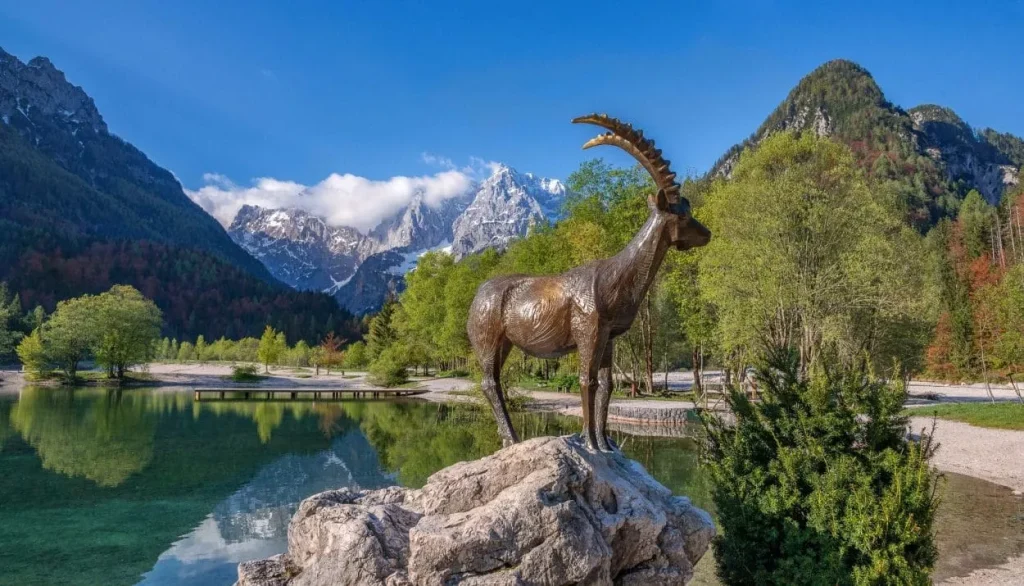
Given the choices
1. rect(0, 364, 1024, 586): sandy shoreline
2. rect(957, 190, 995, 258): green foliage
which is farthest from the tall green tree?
rect(957, 190, 995, 258): green foliage

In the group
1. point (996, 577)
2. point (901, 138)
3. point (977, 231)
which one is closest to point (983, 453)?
point (996, 577)

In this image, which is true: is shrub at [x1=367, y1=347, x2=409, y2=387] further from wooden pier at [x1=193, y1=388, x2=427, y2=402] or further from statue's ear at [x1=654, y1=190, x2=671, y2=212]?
statue's ear at [x1=654, y1=190, x2=671, y2=212]

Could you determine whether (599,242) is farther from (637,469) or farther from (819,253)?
(637,469)

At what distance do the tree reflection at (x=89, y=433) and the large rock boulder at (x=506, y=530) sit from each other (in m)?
17.8

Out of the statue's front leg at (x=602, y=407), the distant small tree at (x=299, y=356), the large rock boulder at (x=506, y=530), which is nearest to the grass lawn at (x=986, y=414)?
the statue's front leg at (x=602, y=407)

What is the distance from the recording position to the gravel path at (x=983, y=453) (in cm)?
1778

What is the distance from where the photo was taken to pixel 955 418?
90.4ft

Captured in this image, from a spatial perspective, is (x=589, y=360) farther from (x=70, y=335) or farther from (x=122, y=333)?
(x=70, y=335)

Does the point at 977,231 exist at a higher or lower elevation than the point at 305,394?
higher

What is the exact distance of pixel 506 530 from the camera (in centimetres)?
434

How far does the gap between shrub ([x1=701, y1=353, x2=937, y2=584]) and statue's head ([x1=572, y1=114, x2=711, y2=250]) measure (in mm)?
2233

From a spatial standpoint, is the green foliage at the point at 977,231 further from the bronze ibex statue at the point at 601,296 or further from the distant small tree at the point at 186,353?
the distant small tree at the point at 186,353

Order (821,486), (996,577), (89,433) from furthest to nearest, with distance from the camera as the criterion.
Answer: (89,433) < (996,577) < (821,486)

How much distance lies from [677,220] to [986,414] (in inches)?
1170
